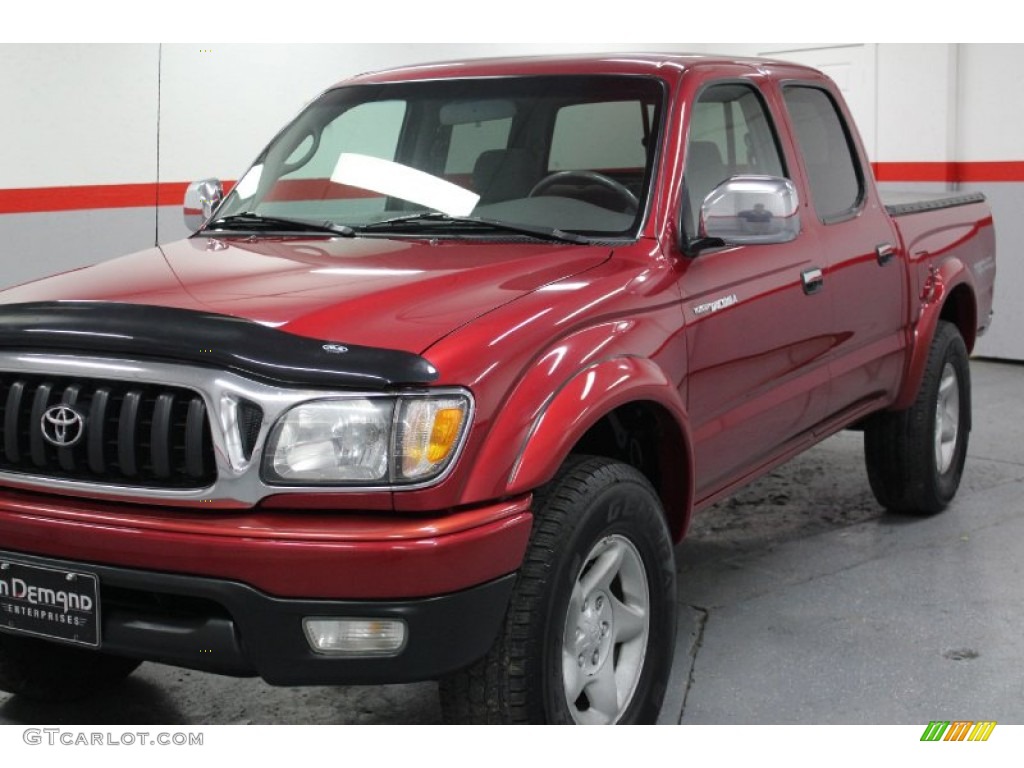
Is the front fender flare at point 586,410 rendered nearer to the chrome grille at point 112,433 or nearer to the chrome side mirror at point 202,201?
the chrome grille at point 112,433

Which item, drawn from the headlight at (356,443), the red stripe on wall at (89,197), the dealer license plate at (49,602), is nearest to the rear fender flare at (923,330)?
the headlight at (356,443)

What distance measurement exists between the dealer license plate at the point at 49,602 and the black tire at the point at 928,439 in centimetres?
324

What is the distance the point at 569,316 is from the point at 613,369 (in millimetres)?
160

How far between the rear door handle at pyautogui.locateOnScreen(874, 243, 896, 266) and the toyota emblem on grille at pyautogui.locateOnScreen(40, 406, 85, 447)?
2.78 metres

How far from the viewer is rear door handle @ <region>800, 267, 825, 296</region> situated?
3.87m

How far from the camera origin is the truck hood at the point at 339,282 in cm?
256

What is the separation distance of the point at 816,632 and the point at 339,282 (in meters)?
1.92

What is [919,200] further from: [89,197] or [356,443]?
[89,197]

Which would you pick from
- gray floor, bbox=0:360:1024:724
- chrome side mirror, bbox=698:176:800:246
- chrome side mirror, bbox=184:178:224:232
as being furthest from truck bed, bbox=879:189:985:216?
chrome side mirror, bbox=184:178:224:232

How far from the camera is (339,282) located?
282 centimetres

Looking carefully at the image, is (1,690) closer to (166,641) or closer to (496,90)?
(166,641)

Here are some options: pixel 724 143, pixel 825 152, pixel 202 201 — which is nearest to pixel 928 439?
pixel 825 152

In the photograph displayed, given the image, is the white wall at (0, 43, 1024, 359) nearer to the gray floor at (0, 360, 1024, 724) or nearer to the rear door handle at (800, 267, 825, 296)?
the gray floor at (0, 360, 1024, 724)

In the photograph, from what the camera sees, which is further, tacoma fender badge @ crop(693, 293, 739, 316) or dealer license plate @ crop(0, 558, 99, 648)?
tacoma fender badge @ crop(693, 293, 739, 316)
